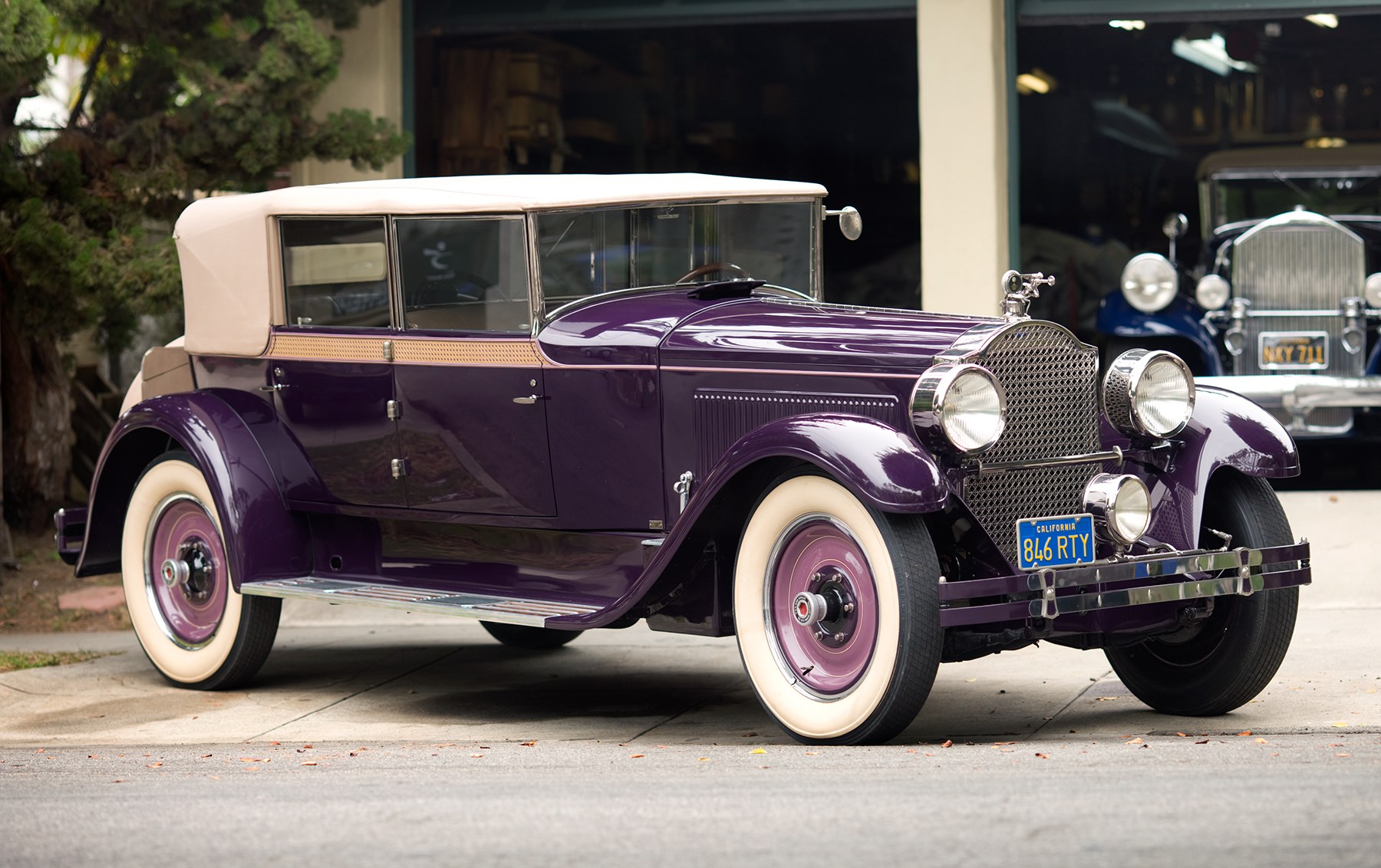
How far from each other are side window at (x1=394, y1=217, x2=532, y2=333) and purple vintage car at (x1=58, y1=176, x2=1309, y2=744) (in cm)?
1

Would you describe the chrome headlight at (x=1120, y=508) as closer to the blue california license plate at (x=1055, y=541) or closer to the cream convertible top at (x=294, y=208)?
the blue california license plate at (x=1055, y=541)

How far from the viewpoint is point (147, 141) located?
931 centimetres

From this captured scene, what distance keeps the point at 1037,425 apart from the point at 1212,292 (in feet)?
18.6

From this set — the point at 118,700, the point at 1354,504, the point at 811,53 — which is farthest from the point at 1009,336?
the point at 811,53

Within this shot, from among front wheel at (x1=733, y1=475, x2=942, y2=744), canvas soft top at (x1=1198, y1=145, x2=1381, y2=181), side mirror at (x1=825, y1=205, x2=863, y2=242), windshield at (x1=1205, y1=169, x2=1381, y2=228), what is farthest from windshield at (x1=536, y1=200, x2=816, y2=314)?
canvas soft top at (x1=1198, y1=145, x2=1381, y2=181)

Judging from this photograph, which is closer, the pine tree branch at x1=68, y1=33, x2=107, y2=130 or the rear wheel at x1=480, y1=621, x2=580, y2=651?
the rear wheel at x1=480, y1=621, x2=580, y2=651

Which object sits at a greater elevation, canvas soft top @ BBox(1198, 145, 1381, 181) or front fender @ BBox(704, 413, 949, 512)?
canvas soft top @ BBox(1198, 145, 1381, 181)

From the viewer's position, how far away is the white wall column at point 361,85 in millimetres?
10758

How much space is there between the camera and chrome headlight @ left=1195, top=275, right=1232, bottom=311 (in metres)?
10.6

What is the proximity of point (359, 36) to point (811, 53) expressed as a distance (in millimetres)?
4753

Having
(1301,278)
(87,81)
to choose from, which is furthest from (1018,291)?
(87,81)

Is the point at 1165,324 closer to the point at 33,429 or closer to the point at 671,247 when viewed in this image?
the point at 671,247

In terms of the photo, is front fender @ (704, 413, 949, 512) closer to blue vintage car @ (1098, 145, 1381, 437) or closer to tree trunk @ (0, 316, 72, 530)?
blue vintage car @ (1098, 145, 1381, 437)

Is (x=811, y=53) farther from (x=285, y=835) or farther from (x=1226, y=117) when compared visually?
(x=285, y=835)
